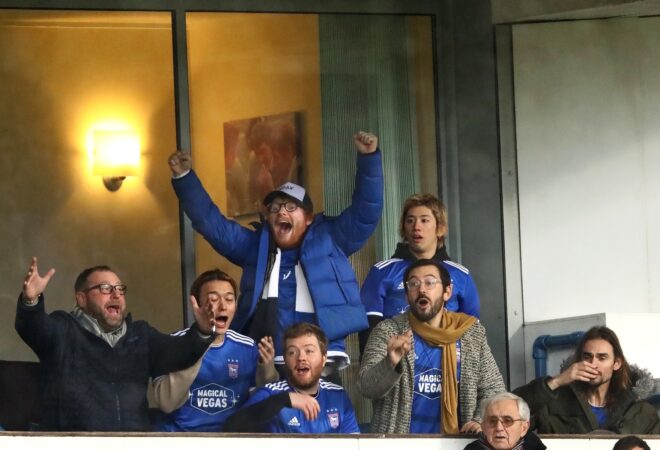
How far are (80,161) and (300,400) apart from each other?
268 cm

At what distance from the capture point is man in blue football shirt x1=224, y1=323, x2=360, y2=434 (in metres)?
10.4

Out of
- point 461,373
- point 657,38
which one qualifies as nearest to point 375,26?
point 657,38

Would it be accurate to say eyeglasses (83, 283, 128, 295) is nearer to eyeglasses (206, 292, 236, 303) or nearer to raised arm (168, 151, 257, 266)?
eyeglasses (206, 292, 236, 303)

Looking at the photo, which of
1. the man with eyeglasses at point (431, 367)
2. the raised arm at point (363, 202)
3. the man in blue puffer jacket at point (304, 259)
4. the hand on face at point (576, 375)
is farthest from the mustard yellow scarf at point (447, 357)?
the raised arm at point (363, 202)

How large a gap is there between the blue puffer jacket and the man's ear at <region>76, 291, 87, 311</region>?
109 cm

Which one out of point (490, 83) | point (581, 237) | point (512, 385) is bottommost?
point (512, 385)

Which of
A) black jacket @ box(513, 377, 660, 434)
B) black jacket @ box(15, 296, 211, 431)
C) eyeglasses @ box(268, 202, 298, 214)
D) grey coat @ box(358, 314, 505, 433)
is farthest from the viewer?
eyeglasses @ box(268, 202, 298, 214)

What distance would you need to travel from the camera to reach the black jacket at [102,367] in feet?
34.5

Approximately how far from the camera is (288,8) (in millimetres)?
12844

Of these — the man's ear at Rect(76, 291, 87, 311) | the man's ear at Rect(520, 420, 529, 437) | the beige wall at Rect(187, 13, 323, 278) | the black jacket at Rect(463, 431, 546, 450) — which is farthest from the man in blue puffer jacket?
the man's ear at Rect(520, 420, 529, 437)

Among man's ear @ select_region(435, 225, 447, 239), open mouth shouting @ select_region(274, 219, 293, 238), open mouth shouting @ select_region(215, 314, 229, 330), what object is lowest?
open mouth shouting @ select_region(215, 314, 229, 330)

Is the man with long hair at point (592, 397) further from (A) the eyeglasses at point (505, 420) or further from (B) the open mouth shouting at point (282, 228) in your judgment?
(B) the open mouth shouting at point (282, 228)

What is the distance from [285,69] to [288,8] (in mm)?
392

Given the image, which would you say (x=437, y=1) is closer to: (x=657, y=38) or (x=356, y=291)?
(x=657, y=38)
